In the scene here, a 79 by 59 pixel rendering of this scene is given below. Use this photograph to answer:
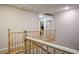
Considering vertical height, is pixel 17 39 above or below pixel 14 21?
below

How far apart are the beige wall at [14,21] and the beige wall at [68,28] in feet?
1.07

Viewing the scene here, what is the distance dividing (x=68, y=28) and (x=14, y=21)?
72 centimetres

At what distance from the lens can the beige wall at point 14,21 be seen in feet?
3.72

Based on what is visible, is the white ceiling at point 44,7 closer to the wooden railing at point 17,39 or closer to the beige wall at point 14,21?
the beige wall at point 14,21

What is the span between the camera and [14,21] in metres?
1.17

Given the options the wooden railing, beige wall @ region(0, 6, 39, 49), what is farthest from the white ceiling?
the wooden railing

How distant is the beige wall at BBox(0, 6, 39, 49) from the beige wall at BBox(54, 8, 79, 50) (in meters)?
0.33

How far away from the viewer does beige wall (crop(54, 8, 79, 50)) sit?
115cm

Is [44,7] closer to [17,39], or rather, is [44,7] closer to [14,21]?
[14,21]

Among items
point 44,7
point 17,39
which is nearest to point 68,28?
point 44,7

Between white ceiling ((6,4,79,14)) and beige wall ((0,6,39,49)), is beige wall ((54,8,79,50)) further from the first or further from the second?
beige wall ((0,6,39,49))

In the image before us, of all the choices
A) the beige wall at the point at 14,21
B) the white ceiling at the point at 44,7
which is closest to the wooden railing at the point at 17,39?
the beige wall at the point at 14,21
